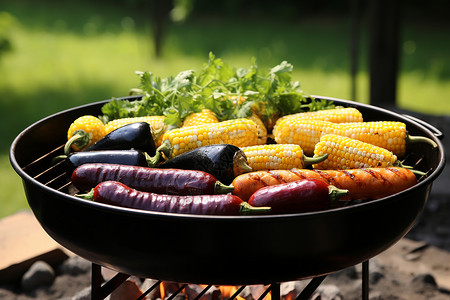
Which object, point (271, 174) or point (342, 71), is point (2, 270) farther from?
point (342, 71)

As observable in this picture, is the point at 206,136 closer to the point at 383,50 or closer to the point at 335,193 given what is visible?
the point at 335,193

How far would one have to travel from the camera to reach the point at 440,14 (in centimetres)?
1071

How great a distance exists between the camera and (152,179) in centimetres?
189

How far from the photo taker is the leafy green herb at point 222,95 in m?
2.50

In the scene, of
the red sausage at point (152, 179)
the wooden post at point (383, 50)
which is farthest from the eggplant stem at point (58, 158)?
the wooden post at point (383, 50)

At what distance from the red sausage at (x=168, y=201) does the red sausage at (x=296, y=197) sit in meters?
0.09

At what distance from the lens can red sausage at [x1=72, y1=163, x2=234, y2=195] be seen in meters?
1.83

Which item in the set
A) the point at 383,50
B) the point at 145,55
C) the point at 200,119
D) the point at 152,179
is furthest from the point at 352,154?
the point at 145,55

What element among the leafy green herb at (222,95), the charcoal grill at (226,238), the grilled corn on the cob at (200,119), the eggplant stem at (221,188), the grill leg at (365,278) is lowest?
the grill leg at (365,278)

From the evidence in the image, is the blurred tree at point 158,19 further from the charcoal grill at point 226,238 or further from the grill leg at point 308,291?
the charcoal grill at point 226,238

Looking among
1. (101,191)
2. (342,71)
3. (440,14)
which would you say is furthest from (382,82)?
(440,14)

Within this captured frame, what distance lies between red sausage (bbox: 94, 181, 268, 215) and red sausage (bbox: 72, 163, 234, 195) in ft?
0.28

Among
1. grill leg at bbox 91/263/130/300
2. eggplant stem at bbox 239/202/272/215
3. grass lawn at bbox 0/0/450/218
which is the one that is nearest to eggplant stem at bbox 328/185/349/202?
eggplant stem at bbox 239/202/272/215

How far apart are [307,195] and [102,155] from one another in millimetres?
815
